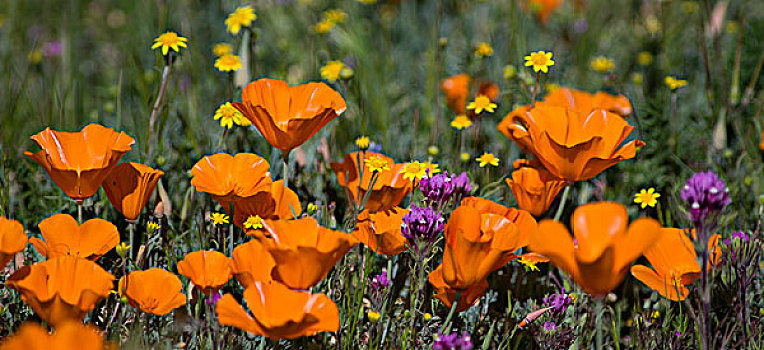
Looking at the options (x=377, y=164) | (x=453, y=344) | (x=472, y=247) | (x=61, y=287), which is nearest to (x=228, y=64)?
(x=377, y=164)

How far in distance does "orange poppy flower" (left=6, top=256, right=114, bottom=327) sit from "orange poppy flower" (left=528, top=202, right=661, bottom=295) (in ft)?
2.78

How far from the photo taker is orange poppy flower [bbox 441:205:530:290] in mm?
1494

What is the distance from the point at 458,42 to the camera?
138 inches

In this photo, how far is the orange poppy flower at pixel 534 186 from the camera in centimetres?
180

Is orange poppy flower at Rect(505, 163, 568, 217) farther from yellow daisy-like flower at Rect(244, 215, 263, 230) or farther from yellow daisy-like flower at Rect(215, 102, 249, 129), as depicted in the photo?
yellow daisy-like flower at Rect(215, 102, 249, 129)

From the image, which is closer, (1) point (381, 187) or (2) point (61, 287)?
(2) point (61, 287)

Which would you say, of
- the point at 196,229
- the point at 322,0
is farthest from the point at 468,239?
the point at 322,0

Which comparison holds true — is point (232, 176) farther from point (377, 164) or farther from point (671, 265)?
point (671, 265)

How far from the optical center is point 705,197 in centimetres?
141

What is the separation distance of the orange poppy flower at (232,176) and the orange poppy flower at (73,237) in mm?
229

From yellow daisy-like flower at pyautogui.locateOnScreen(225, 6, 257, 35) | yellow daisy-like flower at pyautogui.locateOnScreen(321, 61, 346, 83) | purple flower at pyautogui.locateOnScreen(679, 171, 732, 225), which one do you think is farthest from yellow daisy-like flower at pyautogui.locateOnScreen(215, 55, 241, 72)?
purple flower at pyautogui.locateOnScreen(679, 171, 732, 225)

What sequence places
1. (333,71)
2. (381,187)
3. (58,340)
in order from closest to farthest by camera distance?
(58,340), (381,187), (333,71)

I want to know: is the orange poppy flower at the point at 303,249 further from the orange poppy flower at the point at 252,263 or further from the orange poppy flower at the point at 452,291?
the orange poppy flower at the point at 452,291

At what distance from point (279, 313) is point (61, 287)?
0.43 meters
